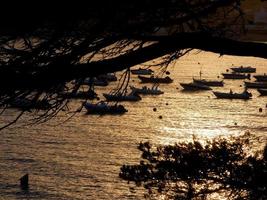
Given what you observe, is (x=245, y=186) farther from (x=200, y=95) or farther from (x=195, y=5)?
(x=200, y=95)

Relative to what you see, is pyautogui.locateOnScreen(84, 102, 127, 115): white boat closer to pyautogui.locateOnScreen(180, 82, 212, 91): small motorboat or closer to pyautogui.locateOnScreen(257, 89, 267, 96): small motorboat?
pyautogui.locateOnScreen(180, 82, 212, 91): small motorboat

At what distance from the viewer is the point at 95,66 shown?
15.1ft

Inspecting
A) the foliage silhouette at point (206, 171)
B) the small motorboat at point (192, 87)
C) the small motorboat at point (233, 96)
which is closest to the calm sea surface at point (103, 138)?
the small motorboat at point (233, 96)

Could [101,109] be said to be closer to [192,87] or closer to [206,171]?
[192,87]

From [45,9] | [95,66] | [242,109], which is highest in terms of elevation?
[45,9]

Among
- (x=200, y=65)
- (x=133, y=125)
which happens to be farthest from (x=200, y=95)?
(x=200, y=65)

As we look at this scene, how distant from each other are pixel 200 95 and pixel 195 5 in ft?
210

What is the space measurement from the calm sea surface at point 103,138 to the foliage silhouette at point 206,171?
2148 mm

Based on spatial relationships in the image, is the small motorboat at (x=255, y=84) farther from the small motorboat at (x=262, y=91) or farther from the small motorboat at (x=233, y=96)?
the small motorboat at (x=233, y=96)

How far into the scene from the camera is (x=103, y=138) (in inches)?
1677

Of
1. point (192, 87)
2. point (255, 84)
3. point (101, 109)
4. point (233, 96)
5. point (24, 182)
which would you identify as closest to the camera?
point (24, 182)

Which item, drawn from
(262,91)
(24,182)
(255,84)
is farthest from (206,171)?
(255,84)

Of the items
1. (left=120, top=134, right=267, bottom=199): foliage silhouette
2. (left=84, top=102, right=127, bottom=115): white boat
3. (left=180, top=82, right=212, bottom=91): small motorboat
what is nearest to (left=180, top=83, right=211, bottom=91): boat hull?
(left=180, top=82, right=212, bottom=91): small motorboat

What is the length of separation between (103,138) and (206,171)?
34.3m
